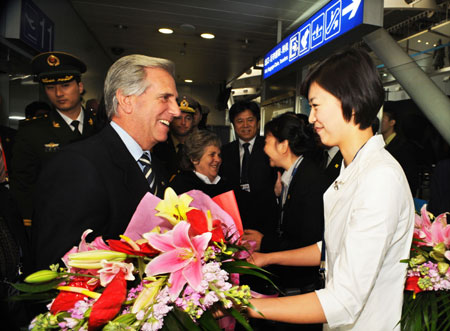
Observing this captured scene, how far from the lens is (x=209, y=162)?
10.1 feet

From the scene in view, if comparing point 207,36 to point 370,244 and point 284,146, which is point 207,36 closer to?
point 284,146

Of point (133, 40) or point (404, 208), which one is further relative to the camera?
point (133, 40)

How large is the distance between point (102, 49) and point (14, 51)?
4.22 metres

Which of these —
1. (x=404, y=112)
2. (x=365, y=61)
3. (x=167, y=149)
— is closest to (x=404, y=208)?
(x=365, y=61)

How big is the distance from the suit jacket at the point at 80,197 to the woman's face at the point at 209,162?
1.73m

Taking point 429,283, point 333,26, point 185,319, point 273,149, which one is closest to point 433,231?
point 429,283

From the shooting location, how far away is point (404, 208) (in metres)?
1.08

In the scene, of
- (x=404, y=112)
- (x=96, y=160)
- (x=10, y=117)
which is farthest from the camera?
(x=10, y=117)

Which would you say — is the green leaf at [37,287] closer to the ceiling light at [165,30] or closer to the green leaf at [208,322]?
the green leaf at [208,322]

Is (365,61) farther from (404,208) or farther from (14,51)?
(14,51)

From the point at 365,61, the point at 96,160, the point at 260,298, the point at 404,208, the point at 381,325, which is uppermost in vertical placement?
the point at 365,61

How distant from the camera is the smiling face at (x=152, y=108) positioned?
4.91 ft

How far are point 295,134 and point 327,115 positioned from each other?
1382 mm

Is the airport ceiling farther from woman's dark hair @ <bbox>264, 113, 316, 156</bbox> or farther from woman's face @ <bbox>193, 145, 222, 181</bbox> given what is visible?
woman's face @ <bbox>193, 145, 222, 181</bbox>
